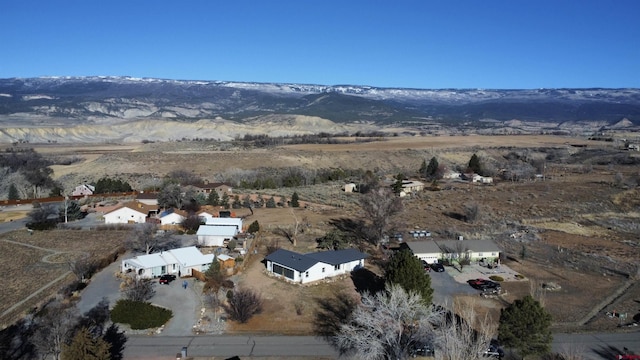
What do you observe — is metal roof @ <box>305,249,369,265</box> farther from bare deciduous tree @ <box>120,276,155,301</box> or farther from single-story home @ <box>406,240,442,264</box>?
bare deciduous tree @ <box>120,276,155,301</box>

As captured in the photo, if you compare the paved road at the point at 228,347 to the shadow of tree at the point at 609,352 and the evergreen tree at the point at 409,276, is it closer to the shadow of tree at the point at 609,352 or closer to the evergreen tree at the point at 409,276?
the evergreen tree at the point at 409,276

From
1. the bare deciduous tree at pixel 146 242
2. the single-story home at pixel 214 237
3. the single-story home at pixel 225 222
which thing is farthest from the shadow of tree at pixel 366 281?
the bare deciduous tree at pixel 146 242

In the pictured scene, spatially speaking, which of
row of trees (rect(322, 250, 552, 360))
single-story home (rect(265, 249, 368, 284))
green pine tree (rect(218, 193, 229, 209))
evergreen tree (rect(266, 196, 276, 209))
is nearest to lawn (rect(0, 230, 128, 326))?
green pine tree (rect(218, 193, 229, 209))

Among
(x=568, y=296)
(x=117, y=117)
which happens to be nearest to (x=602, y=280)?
(x=568, y=296)

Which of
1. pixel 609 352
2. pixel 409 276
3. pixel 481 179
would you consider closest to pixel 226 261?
pixel 409 276

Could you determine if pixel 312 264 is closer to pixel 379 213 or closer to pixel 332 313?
pixel 332 313

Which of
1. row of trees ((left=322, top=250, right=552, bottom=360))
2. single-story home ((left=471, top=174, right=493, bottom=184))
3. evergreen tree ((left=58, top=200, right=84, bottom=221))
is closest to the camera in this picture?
row of trees ((left=322, top=250, right=552, bottom=360))

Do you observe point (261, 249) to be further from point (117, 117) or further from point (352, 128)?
point (117, 117)
